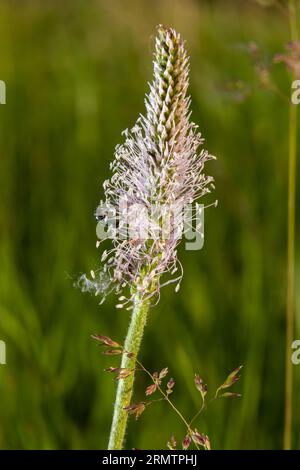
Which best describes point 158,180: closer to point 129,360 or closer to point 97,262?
point 129,360

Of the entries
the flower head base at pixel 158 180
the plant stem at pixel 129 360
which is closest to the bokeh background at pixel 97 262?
the flower head base at pixel 158 180

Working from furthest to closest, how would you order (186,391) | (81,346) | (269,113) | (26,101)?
(26,101)
(269,113)
(81,346)
(186,391)

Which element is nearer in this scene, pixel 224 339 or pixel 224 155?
pixel 224 339

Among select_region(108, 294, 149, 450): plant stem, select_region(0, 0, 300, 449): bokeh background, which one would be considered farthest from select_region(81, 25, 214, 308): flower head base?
select_region(0, 0, 300, 449): bokeh background

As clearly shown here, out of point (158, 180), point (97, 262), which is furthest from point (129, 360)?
point (97, 262)

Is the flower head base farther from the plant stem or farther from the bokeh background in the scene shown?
the bokeh background
